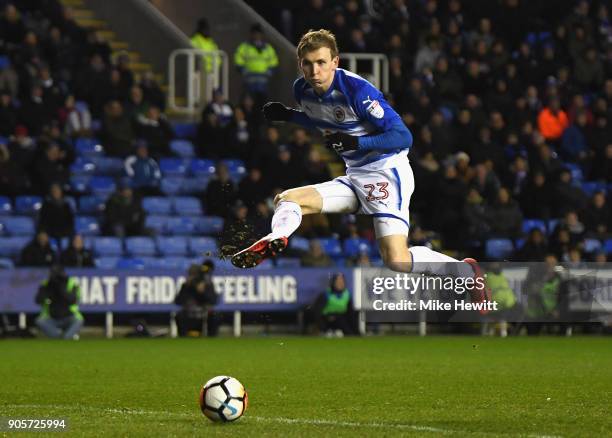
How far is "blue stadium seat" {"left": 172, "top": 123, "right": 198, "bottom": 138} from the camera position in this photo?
21641mm

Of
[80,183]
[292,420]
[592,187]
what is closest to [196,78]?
[80,183]

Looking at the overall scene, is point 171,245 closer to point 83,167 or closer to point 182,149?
→ point 83,167

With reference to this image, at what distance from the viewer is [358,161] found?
9461 mm

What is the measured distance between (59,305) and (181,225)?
8.32 ft

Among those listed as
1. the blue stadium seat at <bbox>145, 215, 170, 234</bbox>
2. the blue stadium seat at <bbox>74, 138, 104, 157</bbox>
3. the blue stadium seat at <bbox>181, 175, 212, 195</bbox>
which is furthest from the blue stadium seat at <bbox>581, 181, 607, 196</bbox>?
the blue stadium seat at <bbox>74, 138, 104, 157</bbox>

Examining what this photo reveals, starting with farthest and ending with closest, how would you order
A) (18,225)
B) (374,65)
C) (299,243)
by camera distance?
(374,65)
(299,243)
(18,225)

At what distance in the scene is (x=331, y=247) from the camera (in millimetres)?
20328

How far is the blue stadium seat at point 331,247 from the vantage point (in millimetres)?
20281

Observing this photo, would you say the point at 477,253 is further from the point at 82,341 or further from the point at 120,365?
the point at 120,365

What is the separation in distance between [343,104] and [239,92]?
13788 mm

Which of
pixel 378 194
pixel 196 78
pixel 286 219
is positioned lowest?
pixel 286 219

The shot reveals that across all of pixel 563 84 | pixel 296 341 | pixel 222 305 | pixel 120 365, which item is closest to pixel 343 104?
pixel 120 365

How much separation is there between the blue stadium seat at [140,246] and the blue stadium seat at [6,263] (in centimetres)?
168

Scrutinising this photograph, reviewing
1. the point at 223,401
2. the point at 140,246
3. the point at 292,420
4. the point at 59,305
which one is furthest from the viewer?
the point at 140,246
